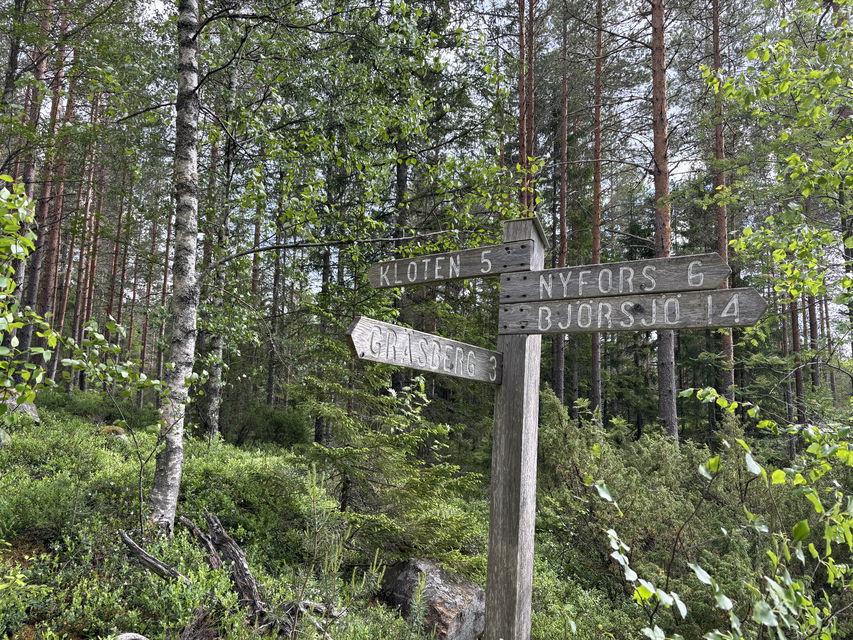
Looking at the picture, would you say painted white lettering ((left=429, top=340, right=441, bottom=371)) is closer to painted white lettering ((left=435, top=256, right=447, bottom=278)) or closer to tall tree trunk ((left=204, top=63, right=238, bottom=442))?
painted white lettering ((left=435, top=256, right=447, bottom=278))

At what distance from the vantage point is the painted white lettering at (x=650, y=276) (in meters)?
2.54

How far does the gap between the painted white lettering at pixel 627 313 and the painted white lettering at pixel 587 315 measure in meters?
0.16

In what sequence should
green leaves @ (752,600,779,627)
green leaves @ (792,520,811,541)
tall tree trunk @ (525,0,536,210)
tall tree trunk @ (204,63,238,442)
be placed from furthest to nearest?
tall tree trunk @ (525,0,536,210) → tall tree trunk @ (204,63,238,442) → green leaves @ (792,520,811,541) → green leaves @ (752,600,779,627)

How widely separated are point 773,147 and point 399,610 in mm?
7920

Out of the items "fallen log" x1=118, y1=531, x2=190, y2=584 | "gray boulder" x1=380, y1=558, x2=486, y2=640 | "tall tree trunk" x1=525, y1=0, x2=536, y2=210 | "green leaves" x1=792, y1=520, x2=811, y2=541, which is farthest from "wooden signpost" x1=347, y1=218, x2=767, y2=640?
"tall tree trunk" x1=525, y1=0, x2=536, y2=210

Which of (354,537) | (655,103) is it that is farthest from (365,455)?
(655,103)

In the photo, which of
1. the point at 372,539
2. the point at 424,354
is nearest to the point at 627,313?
the point at 424,354

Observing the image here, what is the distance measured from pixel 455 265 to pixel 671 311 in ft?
4.17

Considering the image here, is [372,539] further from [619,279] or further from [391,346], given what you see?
[619,279]

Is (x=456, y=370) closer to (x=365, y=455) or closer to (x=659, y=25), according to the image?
(x=365, y=455)

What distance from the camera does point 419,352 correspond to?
106 inches

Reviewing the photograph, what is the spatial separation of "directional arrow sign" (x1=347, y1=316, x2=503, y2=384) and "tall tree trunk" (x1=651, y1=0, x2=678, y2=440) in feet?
24.8

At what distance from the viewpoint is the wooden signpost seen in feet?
8.03

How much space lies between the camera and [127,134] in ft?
29.5
